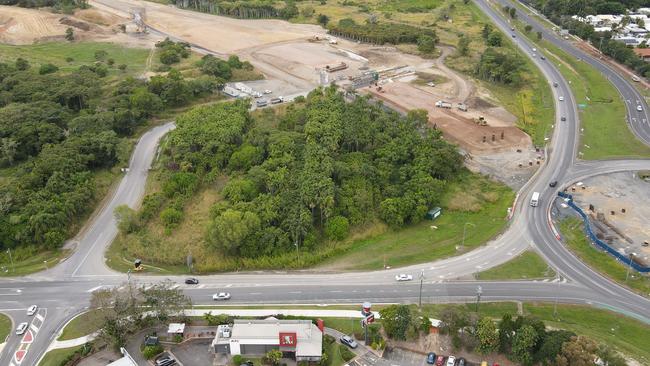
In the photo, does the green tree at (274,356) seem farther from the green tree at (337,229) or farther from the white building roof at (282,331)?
the green tree at (337,229)

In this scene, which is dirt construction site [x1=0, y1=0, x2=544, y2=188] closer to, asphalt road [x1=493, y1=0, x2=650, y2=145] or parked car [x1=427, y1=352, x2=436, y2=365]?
asphalt road [x1=493, y1=0, x2=650, y2=145]

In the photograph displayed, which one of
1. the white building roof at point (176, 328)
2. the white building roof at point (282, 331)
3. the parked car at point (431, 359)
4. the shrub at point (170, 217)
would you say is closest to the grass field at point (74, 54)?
the shrub at point (170, 217)

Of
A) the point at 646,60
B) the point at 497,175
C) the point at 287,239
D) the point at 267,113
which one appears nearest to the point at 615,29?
the point at 646,60

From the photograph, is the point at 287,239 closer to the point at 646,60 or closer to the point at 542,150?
the point at 542,150

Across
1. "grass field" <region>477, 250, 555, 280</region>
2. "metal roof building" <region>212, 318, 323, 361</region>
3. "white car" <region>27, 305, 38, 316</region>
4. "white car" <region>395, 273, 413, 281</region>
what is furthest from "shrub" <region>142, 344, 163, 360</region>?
"grass field" <region>477, 250, 555, 280</region>

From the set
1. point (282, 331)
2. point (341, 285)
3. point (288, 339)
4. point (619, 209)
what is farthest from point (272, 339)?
point (619, 209)

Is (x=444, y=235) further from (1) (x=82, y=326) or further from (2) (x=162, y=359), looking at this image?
(1) (x=82, y=326)
